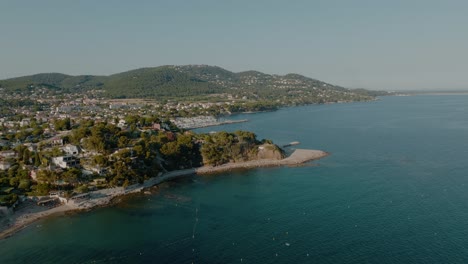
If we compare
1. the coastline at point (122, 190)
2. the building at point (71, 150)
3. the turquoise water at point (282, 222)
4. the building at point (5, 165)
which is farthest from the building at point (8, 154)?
the turquoise water at point (282, 222)

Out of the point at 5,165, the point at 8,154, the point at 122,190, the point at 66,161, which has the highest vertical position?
the point at 66,161

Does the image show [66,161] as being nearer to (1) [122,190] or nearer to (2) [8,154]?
(1) [122,190]

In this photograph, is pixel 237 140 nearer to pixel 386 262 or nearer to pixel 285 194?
pixel 285 194

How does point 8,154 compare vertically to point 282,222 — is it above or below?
above

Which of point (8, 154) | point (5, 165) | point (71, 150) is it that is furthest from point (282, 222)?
point (8, 154)

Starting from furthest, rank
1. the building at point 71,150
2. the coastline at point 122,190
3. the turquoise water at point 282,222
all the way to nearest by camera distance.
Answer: the building at point 71,150
the coastline at point 122,190
the turquoise water at point 282,222

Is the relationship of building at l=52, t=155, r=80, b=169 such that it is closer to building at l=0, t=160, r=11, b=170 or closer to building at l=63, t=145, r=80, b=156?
building at l=63, t=145, r=80, b=156

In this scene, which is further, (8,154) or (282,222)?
(8,154)

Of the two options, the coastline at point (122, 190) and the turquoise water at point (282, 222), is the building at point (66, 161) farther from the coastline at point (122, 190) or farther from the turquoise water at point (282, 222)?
the turquoise water at point (282, 222)
